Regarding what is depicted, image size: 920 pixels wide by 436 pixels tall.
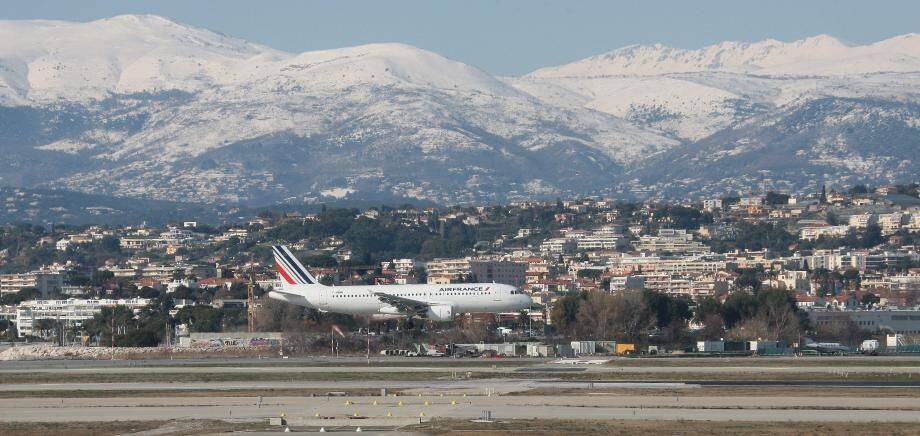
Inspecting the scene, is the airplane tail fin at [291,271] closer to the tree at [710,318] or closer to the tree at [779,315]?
the tree at [710,318]

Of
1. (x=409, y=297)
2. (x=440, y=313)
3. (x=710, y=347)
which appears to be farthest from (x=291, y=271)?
(x=710, y=347)

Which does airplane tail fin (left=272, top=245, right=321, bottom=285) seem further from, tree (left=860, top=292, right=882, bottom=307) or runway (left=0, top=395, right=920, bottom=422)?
tree (left=860, top=292, right=882, bottom=307)

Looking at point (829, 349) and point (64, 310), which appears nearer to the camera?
point (829, 349)

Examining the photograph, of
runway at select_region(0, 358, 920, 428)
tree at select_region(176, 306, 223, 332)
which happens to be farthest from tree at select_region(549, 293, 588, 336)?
runway at select_region(0, 358, 920, 428)

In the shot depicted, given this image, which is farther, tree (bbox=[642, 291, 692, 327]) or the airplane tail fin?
the airplane tail fin

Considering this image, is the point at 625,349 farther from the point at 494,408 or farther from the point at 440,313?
the point at 494,408

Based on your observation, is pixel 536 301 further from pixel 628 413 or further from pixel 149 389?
pixel 628 413
